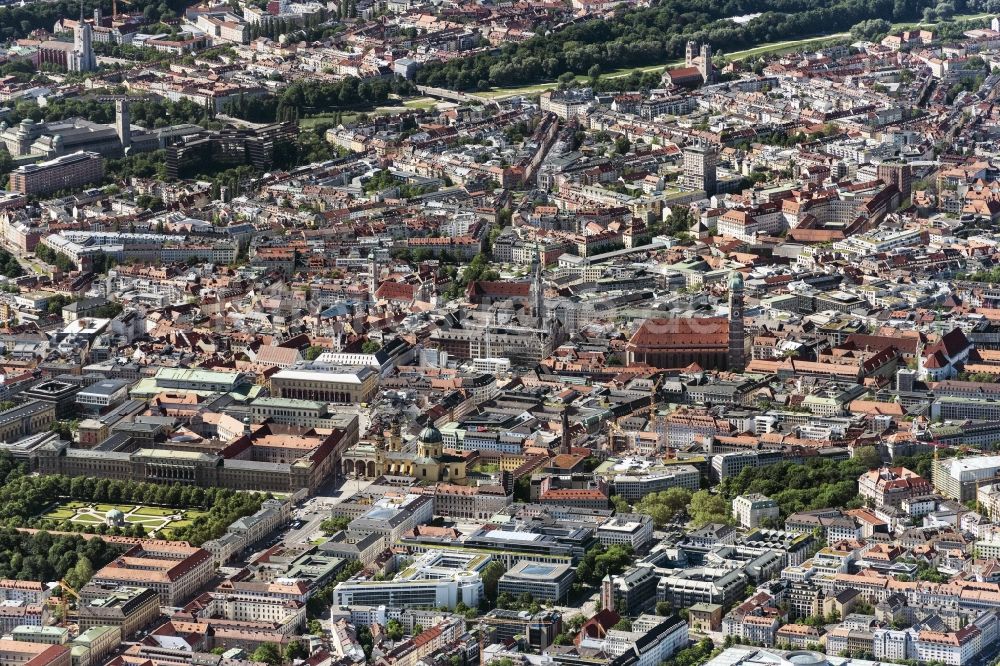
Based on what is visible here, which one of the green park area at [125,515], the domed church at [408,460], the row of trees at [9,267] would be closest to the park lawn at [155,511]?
the green park area at [125,515]

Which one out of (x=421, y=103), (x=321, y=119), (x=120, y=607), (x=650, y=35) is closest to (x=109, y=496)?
(x=120, y=607)

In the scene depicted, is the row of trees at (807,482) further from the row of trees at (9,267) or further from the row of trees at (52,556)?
the row of trees at (9,267)

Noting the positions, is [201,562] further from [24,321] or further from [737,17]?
[737,17]

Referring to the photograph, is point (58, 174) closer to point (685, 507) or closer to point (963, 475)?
point (685, 507)

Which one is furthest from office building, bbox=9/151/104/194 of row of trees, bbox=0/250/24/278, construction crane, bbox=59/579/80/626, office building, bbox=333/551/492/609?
office building, bbox=333/551/492/609

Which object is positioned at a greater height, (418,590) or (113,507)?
(113,507)

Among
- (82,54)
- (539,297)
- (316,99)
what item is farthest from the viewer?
(82,54)

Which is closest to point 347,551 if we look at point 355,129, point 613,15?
point 355,129

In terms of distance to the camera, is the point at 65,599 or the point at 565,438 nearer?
the point at 65,599
